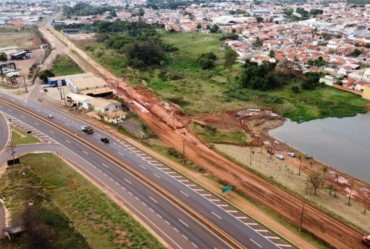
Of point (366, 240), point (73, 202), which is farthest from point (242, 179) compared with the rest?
point (73, 202)

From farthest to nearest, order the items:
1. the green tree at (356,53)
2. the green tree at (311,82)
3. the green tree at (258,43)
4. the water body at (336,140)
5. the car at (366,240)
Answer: the green tree at (258,43)
the green tree at (356,53)
the green tree at (311,82)
the water body at (336,140)
the car at (366,240)

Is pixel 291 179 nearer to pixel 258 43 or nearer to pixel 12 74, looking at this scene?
pixel 12 74

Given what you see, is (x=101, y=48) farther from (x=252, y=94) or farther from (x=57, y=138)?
(x=57, y=138)

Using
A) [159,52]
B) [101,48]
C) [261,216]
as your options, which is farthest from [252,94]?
[101,48]

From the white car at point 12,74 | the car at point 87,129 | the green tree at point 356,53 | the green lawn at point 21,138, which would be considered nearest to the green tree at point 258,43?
the green tree at point 356,53

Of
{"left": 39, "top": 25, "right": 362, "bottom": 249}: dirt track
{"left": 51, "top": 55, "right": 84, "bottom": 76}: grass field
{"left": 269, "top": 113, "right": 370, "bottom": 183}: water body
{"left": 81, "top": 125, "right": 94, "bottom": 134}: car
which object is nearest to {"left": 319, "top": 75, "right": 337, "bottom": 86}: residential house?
{"left": 269, "top": 113, "right": 370, "bottom": 183}: water body

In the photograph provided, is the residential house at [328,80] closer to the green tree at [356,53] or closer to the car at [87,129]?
the green tree at [356,53]
